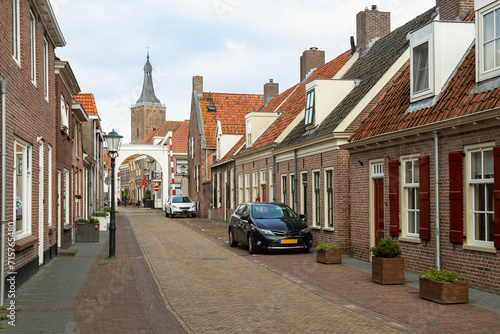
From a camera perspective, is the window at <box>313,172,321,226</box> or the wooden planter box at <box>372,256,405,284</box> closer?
the wooden planter box at <box>372,256,405,284</box>

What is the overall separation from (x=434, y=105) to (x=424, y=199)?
1.96 meters

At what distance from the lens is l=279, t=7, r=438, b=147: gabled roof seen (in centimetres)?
1767

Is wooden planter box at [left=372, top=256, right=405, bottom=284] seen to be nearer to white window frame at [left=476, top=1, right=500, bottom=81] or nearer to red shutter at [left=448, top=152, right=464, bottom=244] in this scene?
red shutter at [left=448, top=152, right=464, bottom=244]

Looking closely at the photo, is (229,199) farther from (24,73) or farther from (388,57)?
(24,73)

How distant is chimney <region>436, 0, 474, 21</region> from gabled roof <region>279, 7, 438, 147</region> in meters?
1.96

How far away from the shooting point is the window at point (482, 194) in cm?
1025

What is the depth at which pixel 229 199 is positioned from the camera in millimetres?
34719

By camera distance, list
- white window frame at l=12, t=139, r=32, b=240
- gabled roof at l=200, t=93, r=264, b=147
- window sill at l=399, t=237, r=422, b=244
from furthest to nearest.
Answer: gabled roof at l=200, t=93, r=264, b=147 < window sill at l=399, t=237, r=422, b=244 < white window frame at l=12, t=139, r=32, b=240

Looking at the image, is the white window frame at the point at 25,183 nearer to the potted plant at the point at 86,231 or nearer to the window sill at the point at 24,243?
the window sill at the point at 24,243

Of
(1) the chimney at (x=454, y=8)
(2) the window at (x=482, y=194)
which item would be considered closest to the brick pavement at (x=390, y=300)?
(2) the window at (x=482, y=194)

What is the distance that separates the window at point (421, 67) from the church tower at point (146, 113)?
108 m

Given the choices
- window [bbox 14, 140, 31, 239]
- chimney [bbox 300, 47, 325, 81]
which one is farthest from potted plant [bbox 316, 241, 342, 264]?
chimney [bbox 300, 47, 325, 81]

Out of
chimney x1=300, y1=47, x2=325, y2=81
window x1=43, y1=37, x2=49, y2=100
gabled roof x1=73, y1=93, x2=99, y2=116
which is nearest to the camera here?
window x1=43, y1=37, x2=49, y2=100

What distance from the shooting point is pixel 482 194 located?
10477mm
